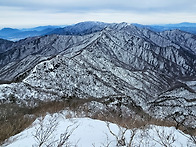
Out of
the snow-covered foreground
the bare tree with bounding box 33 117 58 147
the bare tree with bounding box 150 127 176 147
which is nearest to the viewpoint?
the bare tree with bounding box 33 117 58 147

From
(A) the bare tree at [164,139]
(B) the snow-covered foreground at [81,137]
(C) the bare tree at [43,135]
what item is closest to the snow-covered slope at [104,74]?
(C) the bare tree at [43,135]

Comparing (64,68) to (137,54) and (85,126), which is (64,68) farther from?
(137,54)

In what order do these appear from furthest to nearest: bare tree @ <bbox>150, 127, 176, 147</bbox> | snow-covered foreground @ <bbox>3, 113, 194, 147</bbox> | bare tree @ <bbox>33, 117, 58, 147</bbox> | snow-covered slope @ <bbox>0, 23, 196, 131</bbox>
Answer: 1. snow-covered slope @ <bbox>0, 23, 196, 131</bbox>
2. bare tree @ <bbox>150, 127, 176, 147</bbox>
3. snow-covered foreground @ <bbox>3, 113, 194, 147</bbox>
4. bare tree @ <bbox>33, 117, 58, 147</bbox>

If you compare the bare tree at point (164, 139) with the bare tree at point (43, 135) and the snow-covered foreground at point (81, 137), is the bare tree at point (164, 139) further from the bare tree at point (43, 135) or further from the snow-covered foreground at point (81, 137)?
the bare tree at point (43, 135)

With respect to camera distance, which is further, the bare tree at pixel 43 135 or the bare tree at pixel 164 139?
the bare tree at pixel 164 139

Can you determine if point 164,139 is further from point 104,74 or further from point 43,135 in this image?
point 104,74

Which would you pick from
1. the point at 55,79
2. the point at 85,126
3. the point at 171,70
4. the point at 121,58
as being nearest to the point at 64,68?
the point at 55,79

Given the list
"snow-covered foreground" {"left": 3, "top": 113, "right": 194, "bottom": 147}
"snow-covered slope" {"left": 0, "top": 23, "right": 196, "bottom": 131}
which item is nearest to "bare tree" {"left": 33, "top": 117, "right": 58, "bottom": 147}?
"snow-covered foreground" {"left": 3, "top": 113, "right": 194, "bottom": 147}

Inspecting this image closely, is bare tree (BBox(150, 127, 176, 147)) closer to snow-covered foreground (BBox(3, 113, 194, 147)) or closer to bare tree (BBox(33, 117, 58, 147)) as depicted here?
snow-covered foreground (BBox(3, 113, 194, 147))

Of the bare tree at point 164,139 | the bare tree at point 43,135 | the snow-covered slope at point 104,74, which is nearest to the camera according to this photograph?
the bare tree at point 43,135

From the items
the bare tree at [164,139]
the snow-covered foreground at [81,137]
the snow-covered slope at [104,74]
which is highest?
the snow-covered foreground at [81,137]

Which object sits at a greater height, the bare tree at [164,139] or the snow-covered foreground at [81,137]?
the snow-covered foreground at [81,137]
